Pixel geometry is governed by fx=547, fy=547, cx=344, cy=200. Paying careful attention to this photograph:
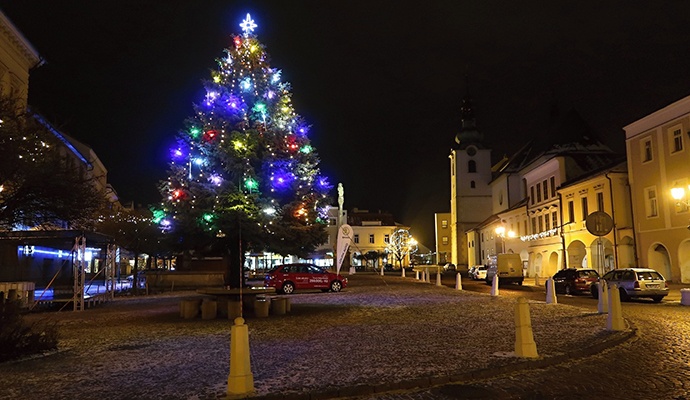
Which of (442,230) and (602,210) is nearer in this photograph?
(602,210)

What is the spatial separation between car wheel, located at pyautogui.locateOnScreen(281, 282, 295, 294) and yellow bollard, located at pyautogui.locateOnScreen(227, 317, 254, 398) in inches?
845

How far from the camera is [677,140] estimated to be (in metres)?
32.7

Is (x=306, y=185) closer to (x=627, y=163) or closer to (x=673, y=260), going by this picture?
(x=673, y=260)

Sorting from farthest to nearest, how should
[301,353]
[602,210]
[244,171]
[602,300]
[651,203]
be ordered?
1. [602,210]
2. [651,203]
3. [244,171]
4. [602,300]
5. [301,353]

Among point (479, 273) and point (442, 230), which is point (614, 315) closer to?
point (479, 273)

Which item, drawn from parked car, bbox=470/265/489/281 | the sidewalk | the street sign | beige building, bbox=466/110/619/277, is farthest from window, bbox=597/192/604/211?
the street sign

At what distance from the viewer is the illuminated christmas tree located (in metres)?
18.2

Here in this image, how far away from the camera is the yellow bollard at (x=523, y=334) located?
9.12 meters

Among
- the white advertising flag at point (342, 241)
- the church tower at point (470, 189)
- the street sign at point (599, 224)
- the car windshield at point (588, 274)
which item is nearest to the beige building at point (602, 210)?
the car windshield at point (588, 274)

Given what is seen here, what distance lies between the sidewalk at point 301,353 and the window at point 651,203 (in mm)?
22291

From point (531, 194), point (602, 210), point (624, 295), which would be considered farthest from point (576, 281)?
point (531, 194)

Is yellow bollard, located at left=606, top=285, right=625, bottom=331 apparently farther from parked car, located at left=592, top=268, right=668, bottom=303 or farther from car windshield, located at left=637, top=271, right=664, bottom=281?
car windshield, located at left=637, top=271, right=664, bottom=281

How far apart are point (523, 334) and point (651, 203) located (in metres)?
30.9

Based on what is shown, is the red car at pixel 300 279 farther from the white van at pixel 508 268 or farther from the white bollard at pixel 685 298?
the white bollard at pixel 685 298
